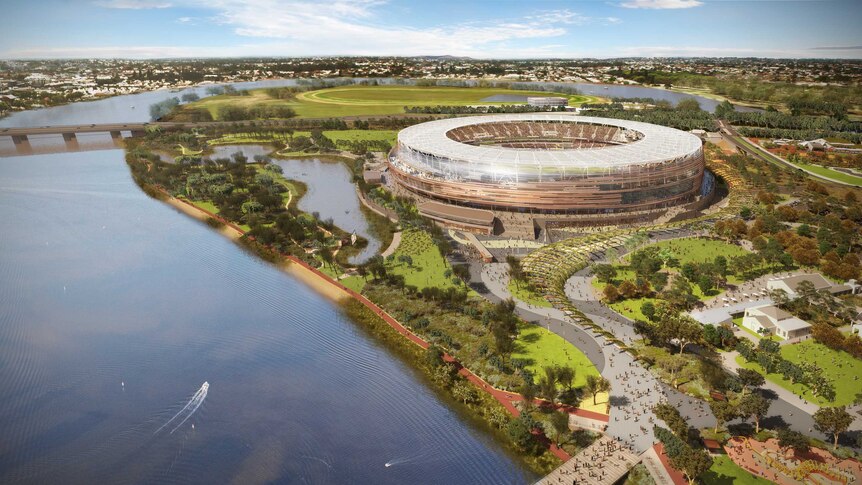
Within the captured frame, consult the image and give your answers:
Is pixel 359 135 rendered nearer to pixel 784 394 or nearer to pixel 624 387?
pixel 624 387

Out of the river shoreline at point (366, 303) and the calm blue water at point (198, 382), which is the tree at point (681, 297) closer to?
the river shoreline at point (366, 303)

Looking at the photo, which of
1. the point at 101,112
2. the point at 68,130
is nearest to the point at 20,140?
the point at 68,130

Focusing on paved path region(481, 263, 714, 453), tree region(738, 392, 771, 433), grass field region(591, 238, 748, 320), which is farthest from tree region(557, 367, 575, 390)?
grass field region(591, 238, 748, 320)

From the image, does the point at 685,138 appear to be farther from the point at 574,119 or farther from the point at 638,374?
the point at 638,374

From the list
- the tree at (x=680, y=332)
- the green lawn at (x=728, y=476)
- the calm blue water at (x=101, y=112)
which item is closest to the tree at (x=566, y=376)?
the green lawn at (x=728, y=476)

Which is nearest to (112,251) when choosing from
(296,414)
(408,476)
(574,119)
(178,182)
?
(178,182)

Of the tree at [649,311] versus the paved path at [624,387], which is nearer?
the paved path at [624,387]
